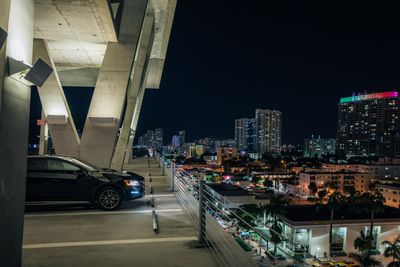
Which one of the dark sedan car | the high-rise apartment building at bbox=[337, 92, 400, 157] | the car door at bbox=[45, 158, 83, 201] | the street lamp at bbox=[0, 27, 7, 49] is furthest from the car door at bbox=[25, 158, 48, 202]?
the high-rise apartment building at bbox=[337, 92, 400, 157]

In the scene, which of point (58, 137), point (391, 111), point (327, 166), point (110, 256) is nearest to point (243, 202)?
point (58, 137)

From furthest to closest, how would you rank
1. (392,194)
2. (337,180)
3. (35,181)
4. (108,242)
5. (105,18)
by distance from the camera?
1. (337,180)
2. (392,194)
3. (105,18)
4. (35,181)
5. (108,242)

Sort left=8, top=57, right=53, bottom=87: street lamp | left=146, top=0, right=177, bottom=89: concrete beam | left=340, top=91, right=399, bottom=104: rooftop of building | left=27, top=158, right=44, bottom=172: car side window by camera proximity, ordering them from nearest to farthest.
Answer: left=8, top=57, right=53, bottom=87: street lamp
left=27, top=158, right=44, bottom=172: car side window
left=146, top=0, right=177, bottom=89: concrete beam
left=340, top=91, right=399, bottom=104: rooftop of building

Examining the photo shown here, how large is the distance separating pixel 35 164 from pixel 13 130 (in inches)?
189

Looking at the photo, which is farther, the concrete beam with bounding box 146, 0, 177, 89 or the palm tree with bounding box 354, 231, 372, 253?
the palm tree with bounding box 354, 231, 372, 253

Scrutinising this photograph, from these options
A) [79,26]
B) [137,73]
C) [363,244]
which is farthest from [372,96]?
[79,26]

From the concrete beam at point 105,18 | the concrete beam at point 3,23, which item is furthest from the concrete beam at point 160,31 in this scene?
the concrete beam at point 3,23

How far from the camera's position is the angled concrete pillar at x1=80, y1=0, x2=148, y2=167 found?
13.3 meters

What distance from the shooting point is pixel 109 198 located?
29.7ft

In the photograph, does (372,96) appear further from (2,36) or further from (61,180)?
(2,36)

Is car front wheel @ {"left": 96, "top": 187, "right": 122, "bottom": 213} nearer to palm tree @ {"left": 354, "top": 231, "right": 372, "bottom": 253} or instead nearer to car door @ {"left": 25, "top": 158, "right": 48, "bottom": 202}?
car door @ {"left": 25, "top": 158, "right": 48, "bottom": 202}

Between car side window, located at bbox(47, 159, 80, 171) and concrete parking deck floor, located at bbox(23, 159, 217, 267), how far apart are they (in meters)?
1.12

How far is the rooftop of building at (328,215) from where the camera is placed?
4334 cm

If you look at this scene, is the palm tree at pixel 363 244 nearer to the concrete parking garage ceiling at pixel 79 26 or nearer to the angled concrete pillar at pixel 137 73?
the angled concrete pillar at pixel 137 73
